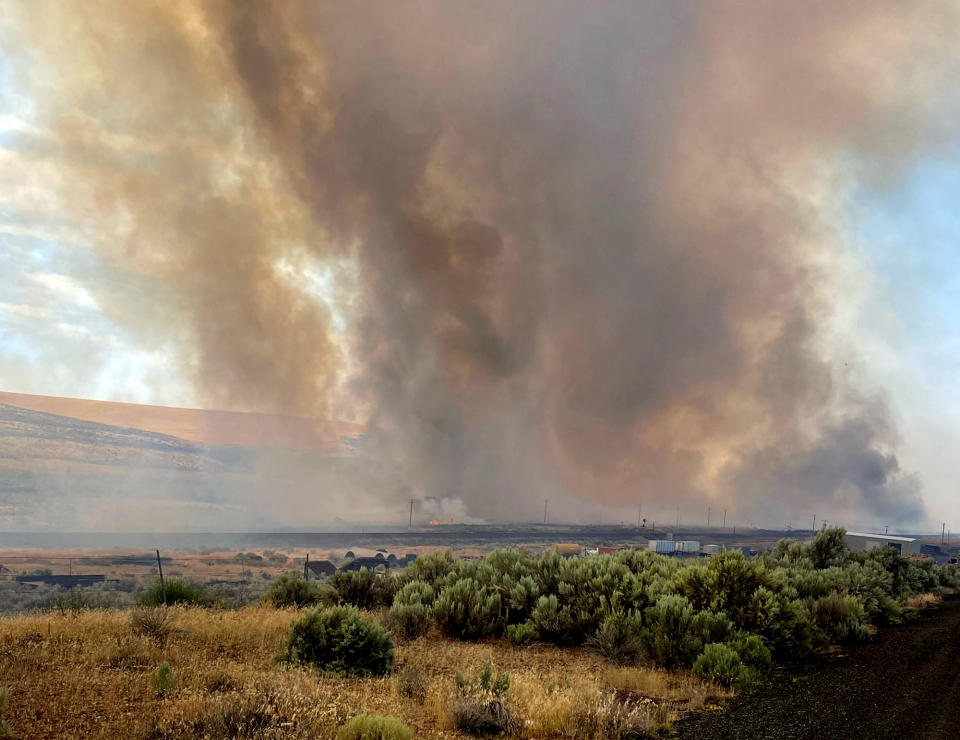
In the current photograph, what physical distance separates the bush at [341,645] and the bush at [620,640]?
5359mm

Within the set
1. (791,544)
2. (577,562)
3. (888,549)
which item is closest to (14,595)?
(577,562)

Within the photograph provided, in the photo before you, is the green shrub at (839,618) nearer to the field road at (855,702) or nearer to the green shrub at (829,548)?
the field road at (855,702)

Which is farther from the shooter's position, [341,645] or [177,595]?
[177,595]

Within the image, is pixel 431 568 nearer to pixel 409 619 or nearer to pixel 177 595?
pixel 409 619

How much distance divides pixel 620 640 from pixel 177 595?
13.6 m

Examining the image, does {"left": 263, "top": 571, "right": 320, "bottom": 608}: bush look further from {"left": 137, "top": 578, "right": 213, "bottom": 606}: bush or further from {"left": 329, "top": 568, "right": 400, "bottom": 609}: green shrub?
{"left": 137, "top": 578, "right": 213, "bottom": 606}: bush

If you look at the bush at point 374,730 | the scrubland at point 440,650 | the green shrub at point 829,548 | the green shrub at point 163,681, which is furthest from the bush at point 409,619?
the green shrub at point 829,548

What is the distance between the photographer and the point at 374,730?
8.80 m

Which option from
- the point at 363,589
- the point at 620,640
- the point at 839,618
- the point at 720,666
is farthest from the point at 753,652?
the point at 363,589

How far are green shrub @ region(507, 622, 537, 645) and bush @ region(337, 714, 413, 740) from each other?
9.67m

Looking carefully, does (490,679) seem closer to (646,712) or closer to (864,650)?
(646,712)

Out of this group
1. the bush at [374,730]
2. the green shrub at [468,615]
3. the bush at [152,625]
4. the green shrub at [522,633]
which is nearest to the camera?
the bush at [374,730]

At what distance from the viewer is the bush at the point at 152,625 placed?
14.6 meters

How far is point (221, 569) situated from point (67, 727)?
5488 cm
